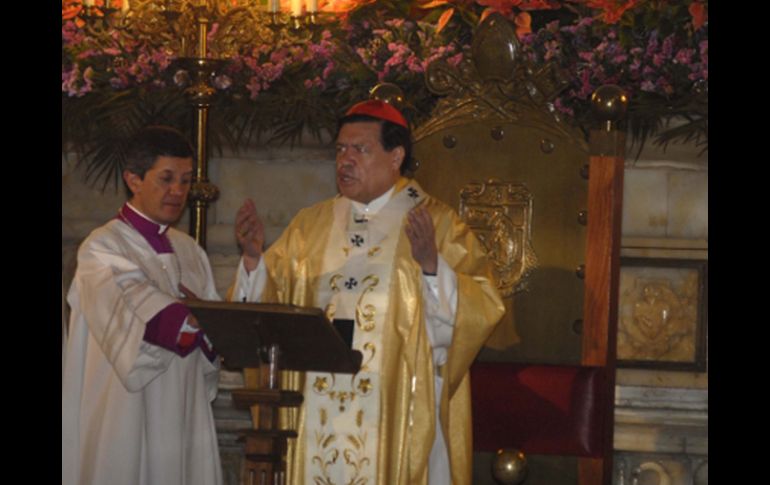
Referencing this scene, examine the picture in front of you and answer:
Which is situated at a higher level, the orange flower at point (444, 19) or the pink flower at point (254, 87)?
the orange flower at point (444, 19)

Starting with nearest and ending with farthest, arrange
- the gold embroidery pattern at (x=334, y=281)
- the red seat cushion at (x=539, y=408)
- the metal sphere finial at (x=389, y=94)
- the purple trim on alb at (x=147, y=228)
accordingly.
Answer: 1. the gold embroidery pattern at (x=334, y=281)
2. the purple trim on alb at (x=147, y=228)
3. the red seat cushion at (x=539, y=408)
4. the metal sphere finial at (x=389, y=94)

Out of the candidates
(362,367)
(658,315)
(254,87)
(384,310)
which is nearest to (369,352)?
(362,367)

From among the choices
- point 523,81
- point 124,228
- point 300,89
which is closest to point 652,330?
point 523,81

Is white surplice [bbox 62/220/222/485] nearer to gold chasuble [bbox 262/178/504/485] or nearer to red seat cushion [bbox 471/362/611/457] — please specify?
gold chasuble [bbox 262/178/504/485]

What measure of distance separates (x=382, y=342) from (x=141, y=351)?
2.96 ft

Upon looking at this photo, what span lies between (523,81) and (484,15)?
1.17 feet

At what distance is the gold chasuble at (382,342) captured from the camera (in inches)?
216

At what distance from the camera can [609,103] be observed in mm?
5988

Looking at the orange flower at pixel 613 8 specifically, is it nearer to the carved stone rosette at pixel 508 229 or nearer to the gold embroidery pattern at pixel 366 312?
the carved stone rosette at pixel 508 229

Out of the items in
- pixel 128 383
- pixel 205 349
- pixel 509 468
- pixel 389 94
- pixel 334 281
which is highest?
pixel 389 94

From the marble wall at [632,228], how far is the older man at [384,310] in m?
1.03

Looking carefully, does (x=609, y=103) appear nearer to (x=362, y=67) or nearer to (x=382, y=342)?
(x=362, y=67)

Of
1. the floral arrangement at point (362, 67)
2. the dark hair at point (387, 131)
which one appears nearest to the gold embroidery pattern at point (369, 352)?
the dark hair at point (387, 131)

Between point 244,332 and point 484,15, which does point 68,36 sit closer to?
point 484,15
